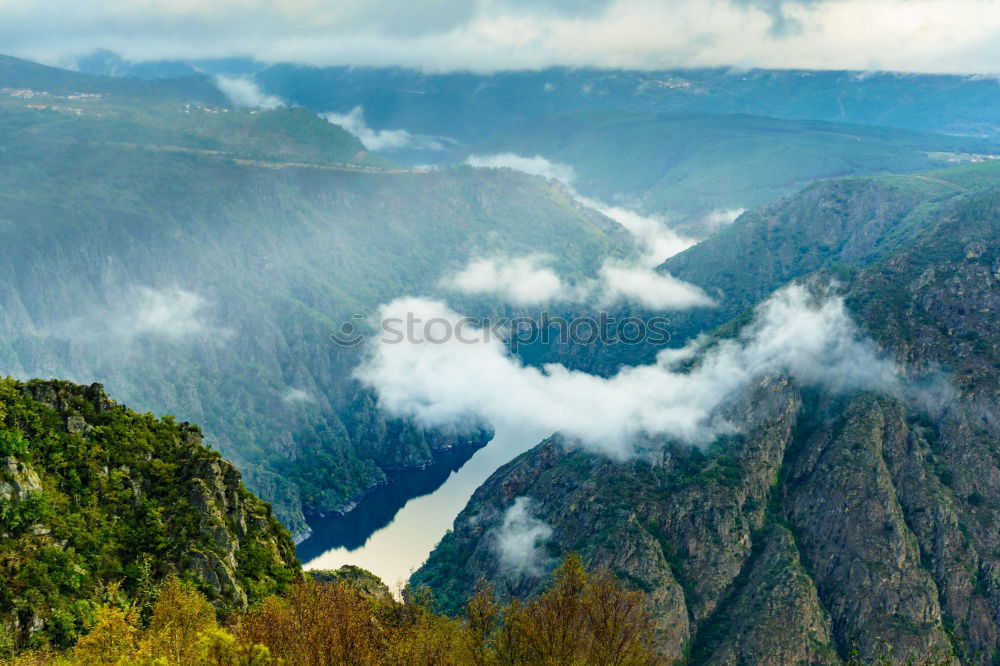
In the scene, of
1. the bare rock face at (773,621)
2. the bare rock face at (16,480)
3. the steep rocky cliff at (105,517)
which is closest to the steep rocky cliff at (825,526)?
the bare rock face at (773,621)

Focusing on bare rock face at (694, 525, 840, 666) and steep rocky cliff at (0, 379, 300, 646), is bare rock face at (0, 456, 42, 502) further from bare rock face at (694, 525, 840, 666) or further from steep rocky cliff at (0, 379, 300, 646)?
bare rock face at (694, 525, 840, 666)

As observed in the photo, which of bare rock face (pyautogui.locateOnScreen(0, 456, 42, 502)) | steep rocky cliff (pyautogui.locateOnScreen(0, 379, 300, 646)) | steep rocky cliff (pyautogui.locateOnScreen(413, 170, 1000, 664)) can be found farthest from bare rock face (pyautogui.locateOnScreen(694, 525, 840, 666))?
bare rock face (pyautogui.locateOnScreen(0, 456, 42, 502))

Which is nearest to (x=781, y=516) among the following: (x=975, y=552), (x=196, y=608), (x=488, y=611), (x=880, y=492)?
(x=880, y=492)

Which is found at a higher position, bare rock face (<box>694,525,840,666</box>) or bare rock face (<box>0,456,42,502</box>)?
bare rock face (<box>0,456,42,502</box>)

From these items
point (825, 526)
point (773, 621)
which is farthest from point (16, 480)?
point (825, 526)

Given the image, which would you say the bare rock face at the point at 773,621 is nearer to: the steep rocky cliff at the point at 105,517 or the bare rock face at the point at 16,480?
the steep rocky cliff at the point at 105,517
